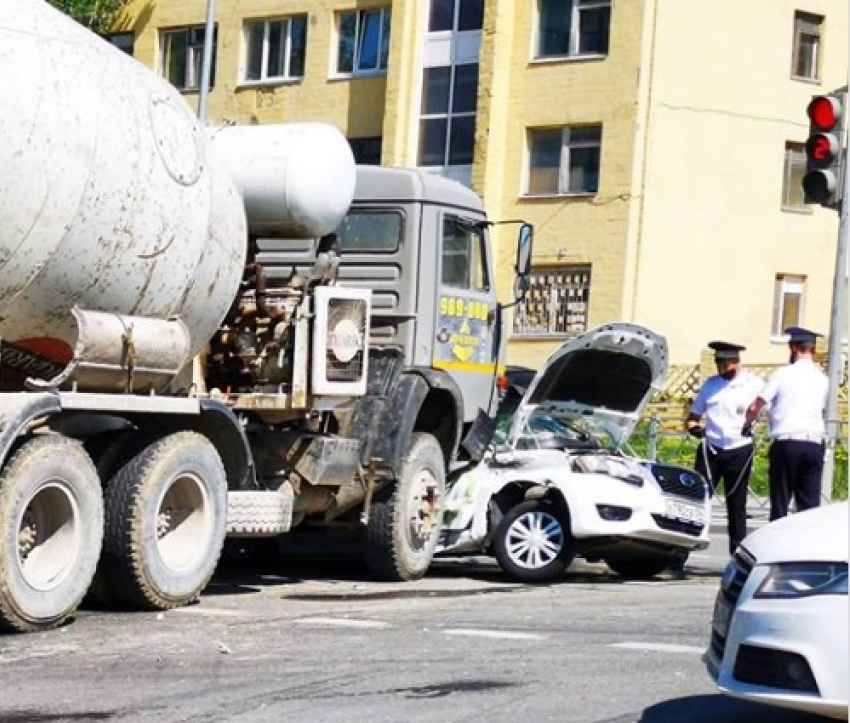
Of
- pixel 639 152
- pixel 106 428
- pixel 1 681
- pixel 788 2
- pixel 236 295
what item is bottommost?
pixel 1 681

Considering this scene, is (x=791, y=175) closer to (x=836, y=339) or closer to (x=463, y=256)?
(x=836, y=339)

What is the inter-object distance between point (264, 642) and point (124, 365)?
6.60 feet

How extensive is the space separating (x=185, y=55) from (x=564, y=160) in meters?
9.69

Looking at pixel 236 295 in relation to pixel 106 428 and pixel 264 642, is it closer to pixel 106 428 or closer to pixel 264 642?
pixel 106 428

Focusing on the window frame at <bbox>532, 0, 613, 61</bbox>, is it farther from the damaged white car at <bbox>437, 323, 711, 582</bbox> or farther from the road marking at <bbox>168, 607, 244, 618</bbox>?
the road marking at <bbox>168, 607, 244, 618</bbox>

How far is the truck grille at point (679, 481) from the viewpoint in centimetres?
1466

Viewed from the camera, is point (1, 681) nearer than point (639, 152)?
Yes

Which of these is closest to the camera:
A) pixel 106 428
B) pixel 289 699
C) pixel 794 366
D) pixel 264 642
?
pixel 289 699

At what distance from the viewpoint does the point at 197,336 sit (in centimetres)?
1255

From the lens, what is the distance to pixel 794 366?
579 inches

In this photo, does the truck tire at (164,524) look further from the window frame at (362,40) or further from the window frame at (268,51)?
the window frame at (268,51)

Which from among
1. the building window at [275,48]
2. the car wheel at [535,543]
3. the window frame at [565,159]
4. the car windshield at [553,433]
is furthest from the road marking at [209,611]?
the building window at [275,48]

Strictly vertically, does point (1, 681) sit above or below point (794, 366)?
below

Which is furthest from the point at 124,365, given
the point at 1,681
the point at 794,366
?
the point at 794,366
